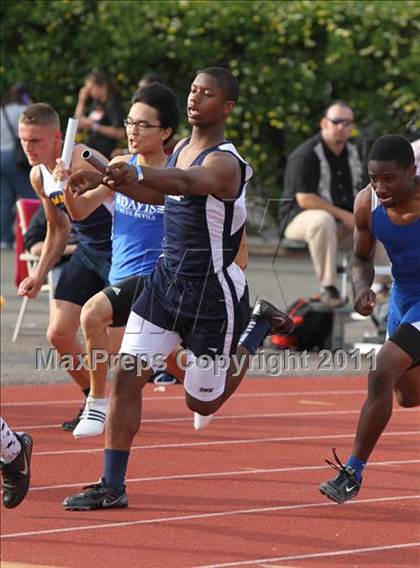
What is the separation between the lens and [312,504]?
26.4 feet

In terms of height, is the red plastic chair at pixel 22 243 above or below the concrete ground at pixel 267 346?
above

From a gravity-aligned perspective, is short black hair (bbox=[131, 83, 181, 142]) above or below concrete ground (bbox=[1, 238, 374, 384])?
above

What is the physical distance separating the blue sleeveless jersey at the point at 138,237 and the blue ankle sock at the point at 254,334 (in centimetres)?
70

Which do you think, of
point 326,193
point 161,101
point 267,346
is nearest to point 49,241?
point 161,101

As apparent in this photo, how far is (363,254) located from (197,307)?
3.01ft

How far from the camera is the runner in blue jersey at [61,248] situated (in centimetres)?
938

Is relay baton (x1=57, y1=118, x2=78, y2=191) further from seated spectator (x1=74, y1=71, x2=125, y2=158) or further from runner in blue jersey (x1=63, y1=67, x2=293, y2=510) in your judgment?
seated spectator (x1=74, y1=71, x2=125, y2=158)

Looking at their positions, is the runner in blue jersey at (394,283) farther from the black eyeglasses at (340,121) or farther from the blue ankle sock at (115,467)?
the black eyeglasses at (340,121)

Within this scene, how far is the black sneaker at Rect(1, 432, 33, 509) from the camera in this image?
7023 millimetres

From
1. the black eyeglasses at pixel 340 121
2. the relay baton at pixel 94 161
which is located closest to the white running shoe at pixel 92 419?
the relay baton at pixel 94 161

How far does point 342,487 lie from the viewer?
736cm

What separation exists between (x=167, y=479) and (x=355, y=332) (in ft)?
19.4

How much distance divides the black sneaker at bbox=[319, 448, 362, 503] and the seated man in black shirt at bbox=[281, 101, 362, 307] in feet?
18.2

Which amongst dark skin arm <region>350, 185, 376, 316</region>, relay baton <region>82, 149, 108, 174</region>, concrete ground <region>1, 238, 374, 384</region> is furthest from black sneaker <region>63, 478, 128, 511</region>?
concrete ground <region>1, 238, 374, 384</region>
